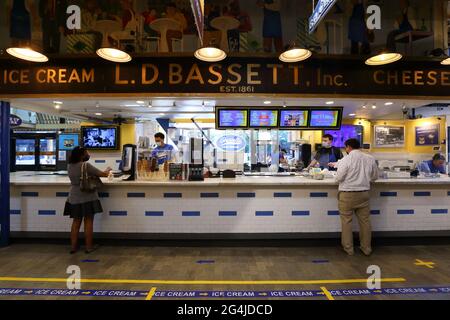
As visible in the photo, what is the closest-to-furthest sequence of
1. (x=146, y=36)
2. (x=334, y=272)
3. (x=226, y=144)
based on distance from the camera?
(x=334, y=272)
(x=146, y=36)
(x=226, y=144)

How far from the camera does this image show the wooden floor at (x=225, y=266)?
290 cm

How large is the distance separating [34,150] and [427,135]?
13042 mm

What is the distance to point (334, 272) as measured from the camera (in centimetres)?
319

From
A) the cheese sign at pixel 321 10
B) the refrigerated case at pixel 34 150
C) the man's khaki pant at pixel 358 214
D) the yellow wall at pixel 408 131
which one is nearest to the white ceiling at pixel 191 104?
the yellow wall at pixel 408 131

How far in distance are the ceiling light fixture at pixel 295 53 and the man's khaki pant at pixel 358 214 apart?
219 cm

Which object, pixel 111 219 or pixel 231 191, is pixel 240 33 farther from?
pixel 111 219

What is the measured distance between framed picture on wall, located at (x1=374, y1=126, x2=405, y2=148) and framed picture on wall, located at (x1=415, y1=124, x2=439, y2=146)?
0.38 meters

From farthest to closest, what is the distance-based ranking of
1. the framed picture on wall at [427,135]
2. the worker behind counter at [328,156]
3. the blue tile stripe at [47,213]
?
the framed picture on wall at [427,135], the worker behind counter at [328,156], the blue tile stripe at [47,213]

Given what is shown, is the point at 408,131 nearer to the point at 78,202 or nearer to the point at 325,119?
the point at 325,119

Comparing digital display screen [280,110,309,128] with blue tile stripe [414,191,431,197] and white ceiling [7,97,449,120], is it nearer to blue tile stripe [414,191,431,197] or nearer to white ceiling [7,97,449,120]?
white ceiling [7,97,449,120]

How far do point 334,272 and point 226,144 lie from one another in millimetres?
5071

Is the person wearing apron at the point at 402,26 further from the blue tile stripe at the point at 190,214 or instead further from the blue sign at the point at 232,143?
the blue tile stripe at the point at 190,214


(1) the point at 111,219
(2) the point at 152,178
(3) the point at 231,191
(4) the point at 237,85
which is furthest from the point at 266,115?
(1) the point at 111,219

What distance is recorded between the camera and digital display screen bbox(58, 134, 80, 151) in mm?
8461
